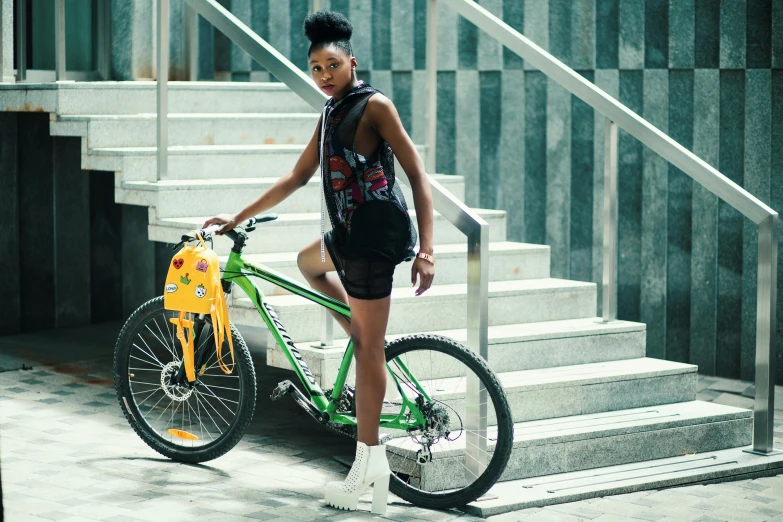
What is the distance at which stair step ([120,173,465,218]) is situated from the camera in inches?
240

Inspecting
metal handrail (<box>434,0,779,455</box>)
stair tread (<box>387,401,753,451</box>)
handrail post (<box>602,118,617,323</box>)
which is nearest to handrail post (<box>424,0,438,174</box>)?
metal handrail (<box>434,0,779,455</box>)

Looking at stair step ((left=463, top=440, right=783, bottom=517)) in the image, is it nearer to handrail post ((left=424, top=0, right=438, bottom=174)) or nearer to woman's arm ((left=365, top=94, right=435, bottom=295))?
woman's arm ((left=365, top=94, right=435, bottom=295))

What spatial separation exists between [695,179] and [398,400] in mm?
1960

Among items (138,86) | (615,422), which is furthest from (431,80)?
(615,422)

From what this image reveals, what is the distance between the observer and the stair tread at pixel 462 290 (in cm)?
548

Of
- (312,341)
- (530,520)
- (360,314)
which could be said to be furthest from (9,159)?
(530,520)

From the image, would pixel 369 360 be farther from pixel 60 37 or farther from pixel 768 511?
pixel 60 37

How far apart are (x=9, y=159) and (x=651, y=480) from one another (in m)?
4.99

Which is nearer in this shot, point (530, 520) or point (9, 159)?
point (530, 520)

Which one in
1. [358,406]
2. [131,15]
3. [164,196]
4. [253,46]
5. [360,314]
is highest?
[131,15]

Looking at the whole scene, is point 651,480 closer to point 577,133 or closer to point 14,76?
point 577,133

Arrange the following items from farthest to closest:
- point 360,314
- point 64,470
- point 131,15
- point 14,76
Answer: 1. point 131,15
2. point 14,76
3. point 64,470
4. point 360,314

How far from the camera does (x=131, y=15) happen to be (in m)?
8.53

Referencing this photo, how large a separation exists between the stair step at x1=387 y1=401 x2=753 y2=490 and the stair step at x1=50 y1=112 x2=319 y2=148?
2.73 meters
